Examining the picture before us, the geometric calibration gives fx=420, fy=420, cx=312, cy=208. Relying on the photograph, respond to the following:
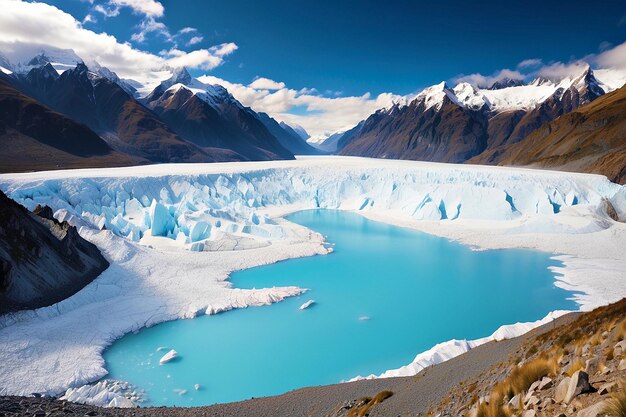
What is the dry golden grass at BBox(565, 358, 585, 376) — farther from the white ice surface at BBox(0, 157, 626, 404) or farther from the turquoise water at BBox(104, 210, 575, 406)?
the turquoise water at BBox(104, 210, 575, 406)

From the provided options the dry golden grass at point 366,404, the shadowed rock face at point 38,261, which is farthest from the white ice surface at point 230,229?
the dry golden grass at point 366,404

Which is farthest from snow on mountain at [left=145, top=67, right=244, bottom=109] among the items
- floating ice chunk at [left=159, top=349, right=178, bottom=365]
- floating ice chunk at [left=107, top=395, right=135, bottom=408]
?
floating ice chunk at [left=107, top=395, right=135, bottom=408]

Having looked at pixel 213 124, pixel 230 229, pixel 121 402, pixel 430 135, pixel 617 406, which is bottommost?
pixel 121 402

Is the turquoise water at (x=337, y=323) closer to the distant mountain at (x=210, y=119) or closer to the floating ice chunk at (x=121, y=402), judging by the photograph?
the floating ice chunk at (x=121, y=402)

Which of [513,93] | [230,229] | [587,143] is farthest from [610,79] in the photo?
[230,229]

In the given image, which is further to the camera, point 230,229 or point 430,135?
point 430,135

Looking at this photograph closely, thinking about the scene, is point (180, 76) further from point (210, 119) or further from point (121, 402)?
point (121, 402)

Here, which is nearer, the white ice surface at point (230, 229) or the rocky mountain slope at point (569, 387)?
the rocky mountain slope at point (569, 387)

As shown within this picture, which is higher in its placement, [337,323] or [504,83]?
[504,83]
